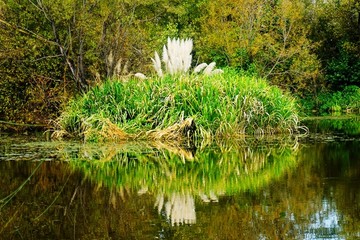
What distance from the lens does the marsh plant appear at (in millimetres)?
13438

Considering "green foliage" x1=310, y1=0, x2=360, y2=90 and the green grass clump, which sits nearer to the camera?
the green grass clump

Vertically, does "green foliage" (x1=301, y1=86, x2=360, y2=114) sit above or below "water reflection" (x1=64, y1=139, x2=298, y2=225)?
above

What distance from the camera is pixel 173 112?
13.6 m

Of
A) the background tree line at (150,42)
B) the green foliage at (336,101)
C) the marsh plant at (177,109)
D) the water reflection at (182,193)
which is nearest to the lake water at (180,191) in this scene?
the water reflection at (182,193)

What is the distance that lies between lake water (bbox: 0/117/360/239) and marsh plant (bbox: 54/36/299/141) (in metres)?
1.05

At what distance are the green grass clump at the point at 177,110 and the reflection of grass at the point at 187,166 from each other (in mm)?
1207

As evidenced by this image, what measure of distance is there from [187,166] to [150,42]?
602 inches

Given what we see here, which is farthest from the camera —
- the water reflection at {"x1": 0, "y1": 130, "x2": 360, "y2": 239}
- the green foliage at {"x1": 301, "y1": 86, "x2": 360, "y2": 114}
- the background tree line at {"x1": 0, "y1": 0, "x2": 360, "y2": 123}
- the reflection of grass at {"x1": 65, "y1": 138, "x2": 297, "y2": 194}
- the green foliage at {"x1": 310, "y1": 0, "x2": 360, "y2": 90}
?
the green foliage at {"x1": 310, "y1": 0, "x2": 360, "y2": 90}

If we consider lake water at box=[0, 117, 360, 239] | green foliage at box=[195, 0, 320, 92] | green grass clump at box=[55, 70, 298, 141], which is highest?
green foliage at box=[195, 0, 320, 92]

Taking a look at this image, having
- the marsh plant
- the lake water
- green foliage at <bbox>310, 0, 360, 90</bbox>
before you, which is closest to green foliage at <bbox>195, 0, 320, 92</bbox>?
green foliage at <bbox>310, 0, 360, 90</bbox>

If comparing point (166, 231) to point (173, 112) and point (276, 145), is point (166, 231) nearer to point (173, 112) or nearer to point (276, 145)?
point (276, 145)

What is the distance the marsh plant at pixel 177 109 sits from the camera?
1344 centimetres

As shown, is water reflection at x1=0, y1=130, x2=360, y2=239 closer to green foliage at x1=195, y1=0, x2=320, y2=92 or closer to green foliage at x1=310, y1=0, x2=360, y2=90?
green foliage at x1=195, y1=0, x2=320, y2=92

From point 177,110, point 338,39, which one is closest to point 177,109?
point 177,110
